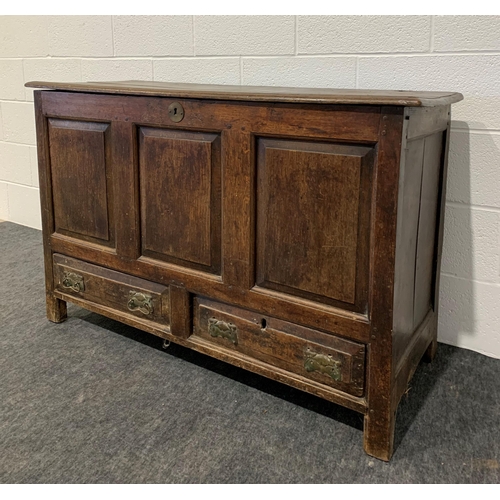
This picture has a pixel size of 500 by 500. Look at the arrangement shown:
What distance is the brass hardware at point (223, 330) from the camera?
1.59m

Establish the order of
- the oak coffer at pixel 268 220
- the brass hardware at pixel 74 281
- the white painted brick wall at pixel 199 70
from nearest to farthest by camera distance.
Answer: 1. the oak coffer at pixel 268 220
2. the brass hardware at pixel 74 281
3. the white painted brick wall at pixel 199 70

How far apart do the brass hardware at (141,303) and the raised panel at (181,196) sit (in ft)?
0.46

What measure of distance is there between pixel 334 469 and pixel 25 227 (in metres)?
2.45

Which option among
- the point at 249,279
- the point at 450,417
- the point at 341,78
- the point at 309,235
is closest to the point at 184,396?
the point at 249,279

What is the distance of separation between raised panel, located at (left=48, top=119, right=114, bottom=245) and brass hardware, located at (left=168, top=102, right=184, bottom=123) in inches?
10.5

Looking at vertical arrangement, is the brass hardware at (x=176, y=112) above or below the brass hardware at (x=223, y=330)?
above

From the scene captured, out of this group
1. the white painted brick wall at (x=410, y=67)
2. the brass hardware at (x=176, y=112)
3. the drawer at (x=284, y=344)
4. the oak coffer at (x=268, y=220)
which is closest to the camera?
the oak coffer at (x=268, y=220)

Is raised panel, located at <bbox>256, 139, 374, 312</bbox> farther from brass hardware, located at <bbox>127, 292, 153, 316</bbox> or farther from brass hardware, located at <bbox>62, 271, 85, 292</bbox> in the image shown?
brass hardware, located at <bbox>62, 271, 85, 292</bbox>

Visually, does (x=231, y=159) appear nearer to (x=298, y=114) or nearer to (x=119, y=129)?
(x=298, y=114)

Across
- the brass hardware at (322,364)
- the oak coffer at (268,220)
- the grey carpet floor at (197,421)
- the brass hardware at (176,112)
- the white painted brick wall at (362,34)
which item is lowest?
the grey carpet floor at (197,421)

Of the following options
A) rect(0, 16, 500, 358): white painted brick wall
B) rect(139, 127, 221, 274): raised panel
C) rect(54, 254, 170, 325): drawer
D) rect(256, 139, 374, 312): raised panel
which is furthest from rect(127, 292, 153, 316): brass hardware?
rect(0, 16, 500, 358): white painted brick wall

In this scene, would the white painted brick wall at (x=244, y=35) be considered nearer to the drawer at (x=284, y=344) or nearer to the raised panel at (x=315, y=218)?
the raised panel at (x=315, y=218)

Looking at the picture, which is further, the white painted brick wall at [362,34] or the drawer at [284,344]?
the white painted brick wall at [362,34]

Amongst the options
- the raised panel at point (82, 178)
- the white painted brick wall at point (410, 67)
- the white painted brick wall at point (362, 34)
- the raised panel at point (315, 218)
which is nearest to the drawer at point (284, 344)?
the raised panel at point (315, 218)
